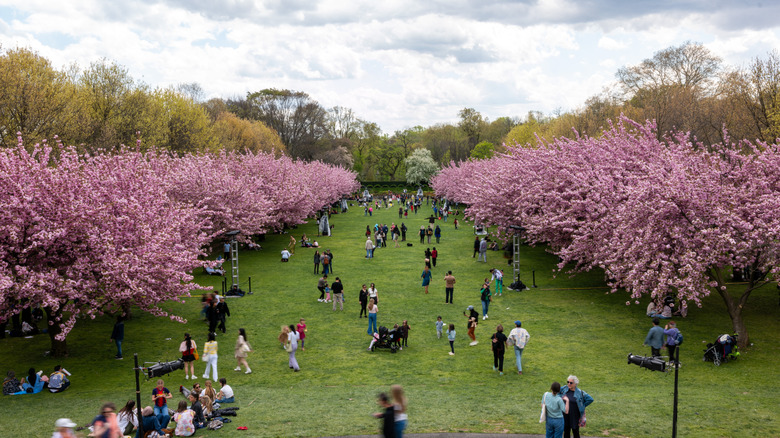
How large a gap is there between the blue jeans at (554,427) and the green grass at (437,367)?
1549mm

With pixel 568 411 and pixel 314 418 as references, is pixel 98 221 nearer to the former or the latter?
pixel 314 418

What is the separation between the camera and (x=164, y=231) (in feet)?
60.3

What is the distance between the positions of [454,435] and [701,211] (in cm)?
1180

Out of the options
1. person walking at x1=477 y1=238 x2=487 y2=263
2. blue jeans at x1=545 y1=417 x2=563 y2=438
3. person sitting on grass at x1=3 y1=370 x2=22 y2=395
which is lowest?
person sitting on grass at x1=3 y1=370 x2=22 y2=395

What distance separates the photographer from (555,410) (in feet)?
32.9

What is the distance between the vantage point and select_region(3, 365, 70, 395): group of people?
613 inches

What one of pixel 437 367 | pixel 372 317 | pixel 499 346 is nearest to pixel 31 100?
pixel 372 317

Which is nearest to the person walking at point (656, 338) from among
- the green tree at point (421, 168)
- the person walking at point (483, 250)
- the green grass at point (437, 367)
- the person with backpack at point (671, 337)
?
the person with backpack at point (671, 337)

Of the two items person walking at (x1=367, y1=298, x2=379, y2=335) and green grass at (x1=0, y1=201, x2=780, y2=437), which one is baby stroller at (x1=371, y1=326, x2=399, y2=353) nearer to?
green grass at (x1=0, y1=201, x2=780, y2=437)

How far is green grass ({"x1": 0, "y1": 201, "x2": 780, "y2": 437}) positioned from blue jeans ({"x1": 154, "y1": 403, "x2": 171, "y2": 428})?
1370 mm

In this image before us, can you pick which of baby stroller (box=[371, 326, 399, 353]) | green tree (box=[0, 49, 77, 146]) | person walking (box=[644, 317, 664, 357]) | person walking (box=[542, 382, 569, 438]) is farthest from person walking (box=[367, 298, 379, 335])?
green tree (box=[0, 49, 77, 146])

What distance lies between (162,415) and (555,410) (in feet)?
28.1

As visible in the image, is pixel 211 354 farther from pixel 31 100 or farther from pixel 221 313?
pixel 31 100

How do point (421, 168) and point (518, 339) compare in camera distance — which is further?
point (421, 168)
